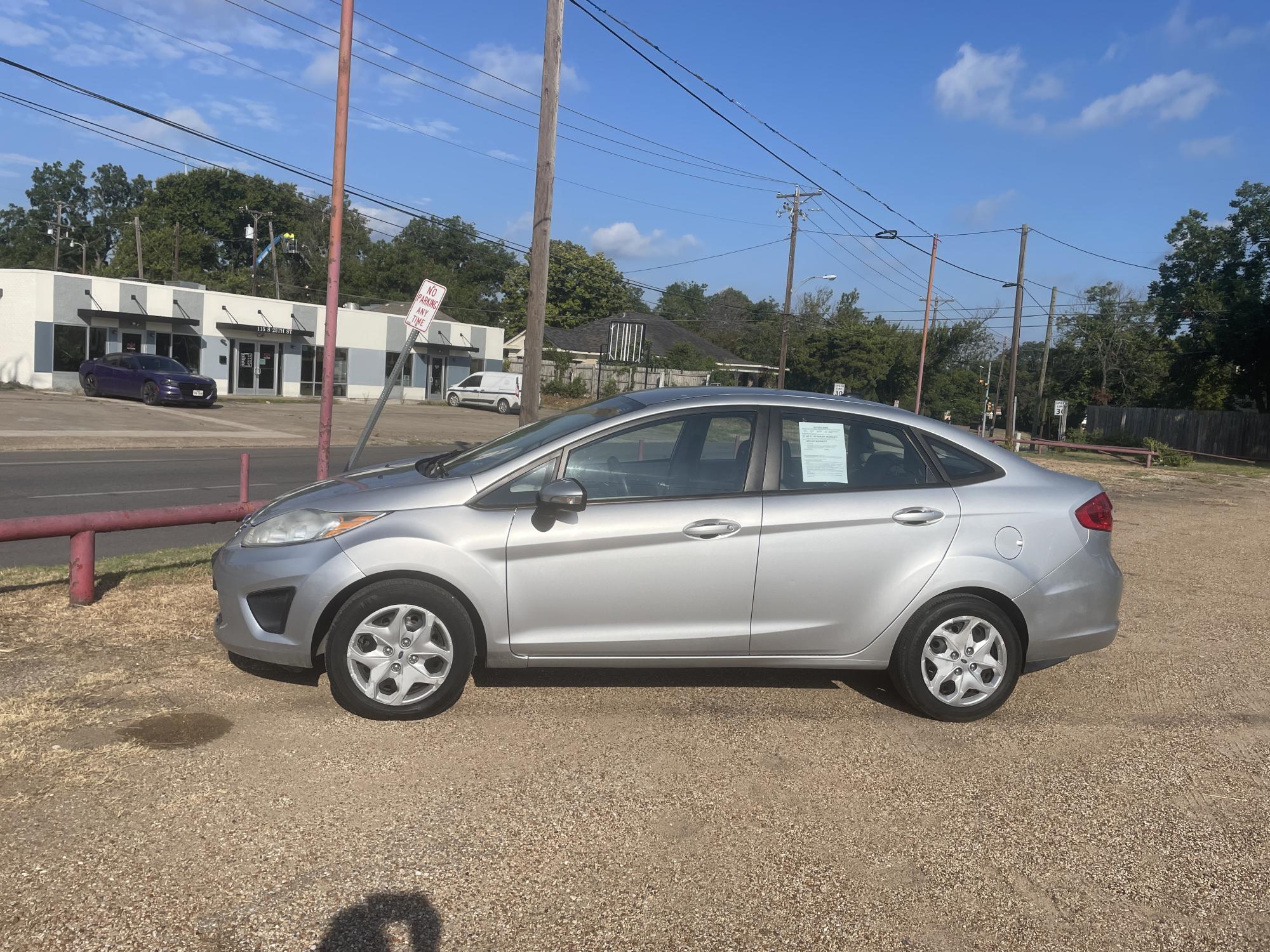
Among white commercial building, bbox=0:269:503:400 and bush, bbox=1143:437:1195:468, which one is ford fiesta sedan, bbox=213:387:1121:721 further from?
white commercial building, bbox=0:269:503:400

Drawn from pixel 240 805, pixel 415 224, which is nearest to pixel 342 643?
pixel 240 805

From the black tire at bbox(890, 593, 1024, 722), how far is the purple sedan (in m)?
32.1

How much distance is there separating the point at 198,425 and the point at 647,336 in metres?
34.5

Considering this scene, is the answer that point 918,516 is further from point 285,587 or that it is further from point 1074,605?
point 285,587

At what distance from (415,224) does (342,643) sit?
326ft

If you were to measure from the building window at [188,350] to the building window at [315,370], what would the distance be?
501cm

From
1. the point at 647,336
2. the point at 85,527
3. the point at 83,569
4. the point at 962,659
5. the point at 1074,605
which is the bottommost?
the point at 83,569

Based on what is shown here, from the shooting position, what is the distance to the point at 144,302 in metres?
38.3

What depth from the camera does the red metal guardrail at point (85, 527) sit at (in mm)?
5902

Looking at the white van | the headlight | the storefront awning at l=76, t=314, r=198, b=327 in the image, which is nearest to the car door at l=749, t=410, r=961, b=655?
the headlight

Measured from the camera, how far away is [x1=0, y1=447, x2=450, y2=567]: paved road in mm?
9922

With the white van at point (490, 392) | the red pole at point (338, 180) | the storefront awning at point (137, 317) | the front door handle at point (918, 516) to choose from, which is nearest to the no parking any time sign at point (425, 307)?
the red pole at point (338, 180)

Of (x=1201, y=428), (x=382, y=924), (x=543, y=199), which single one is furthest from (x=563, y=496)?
(x=1201, y=428)

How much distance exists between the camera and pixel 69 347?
36.4m
